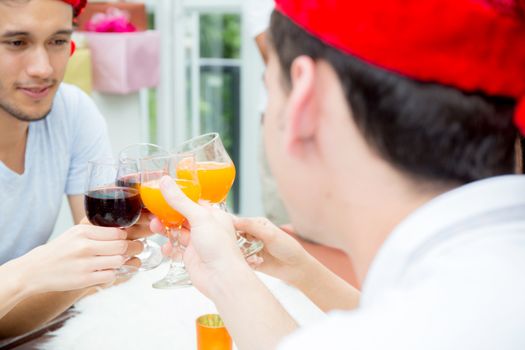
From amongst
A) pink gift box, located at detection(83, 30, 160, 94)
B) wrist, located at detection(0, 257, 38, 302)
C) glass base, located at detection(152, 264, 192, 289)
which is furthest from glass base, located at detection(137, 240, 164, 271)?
pink gift box, located at detection(83, 30, 160, 94)

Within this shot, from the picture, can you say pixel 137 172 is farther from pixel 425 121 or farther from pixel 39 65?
pixel 425 121

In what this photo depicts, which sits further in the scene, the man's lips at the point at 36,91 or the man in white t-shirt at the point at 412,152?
the man's lips at the point at 36,91

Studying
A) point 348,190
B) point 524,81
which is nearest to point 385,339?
point 348,190

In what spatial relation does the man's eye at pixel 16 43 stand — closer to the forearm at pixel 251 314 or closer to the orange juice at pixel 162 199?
the orange juice at pixel 162 199

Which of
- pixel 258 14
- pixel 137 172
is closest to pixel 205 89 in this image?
pixel 258 14

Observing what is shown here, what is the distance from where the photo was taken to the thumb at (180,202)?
116cm

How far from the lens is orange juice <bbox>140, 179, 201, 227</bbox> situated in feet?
4.61

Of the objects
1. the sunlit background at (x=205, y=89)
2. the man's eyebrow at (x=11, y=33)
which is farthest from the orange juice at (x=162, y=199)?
the sunlit background at (x=205, y=89)

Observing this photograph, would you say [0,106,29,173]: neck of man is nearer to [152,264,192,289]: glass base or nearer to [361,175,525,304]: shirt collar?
[152,264,192,289]: glass base

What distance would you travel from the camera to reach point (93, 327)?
4.51ft

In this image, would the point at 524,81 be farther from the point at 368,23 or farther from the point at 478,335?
the point at 478,335

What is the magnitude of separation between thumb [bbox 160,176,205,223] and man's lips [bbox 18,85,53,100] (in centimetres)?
77

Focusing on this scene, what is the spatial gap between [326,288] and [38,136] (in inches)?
43.7

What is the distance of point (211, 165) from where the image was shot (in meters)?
1.55
